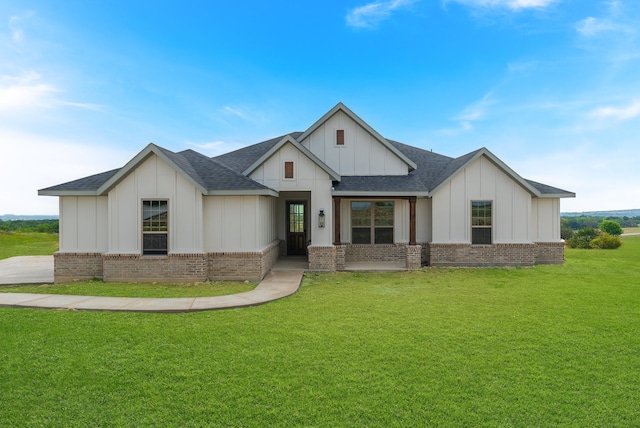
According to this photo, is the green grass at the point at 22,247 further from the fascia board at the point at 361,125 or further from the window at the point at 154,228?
the fascia board at the point at 361,125

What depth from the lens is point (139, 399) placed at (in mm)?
3994

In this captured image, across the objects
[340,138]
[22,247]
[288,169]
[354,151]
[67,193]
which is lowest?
[22,247]

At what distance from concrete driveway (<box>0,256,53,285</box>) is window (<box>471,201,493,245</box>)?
55.3 feet

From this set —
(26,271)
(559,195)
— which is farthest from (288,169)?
(559,195)

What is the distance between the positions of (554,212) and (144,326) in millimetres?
17324

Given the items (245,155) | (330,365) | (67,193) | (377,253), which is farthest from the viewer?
(245,155)

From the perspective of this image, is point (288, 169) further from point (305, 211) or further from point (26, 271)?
point (26, 271)

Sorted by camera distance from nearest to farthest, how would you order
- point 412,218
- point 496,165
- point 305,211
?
point 412,218, point 496,165, point 305,211

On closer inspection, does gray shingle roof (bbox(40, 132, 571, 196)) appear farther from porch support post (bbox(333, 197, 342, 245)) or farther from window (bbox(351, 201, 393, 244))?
window (bbox(351, 201, 393, 244))

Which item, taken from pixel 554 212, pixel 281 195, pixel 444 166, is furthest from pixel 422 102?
pixel 281 195

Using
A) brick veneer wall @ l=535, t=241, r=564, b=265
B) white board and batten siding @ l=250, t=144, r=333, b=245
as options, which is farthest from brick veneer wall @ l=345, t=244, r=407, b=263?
brick veneer wall @ l=535, t=241, r=564, b=265

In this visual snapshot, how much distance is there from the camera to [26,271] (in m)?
13.8

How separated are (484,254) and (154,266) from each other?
1341 cm

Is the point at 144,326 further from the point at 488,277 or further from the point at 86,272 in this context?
the point at 488,277
